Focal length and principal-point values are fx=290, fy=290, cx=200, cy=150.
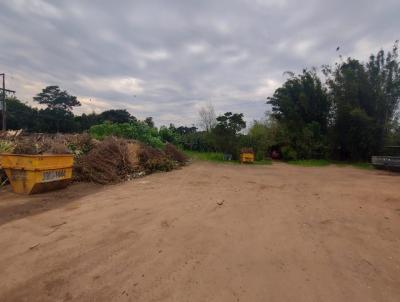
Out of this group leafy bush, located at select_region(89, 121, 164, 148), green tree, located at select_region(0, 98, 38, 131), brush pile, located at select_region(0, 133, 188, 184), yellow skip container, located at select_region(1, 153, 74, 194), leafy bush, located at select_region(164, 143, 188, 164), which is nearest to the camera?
yellow skip container, located at select_region(1, 153, 74, 194)

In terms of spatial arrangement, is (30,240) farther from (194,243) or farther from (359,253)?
(359,253)

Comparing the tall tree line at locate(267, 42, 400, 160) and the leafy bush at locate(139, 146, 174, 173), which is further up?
the tall tree line at locate(267, 42, 400, 160)

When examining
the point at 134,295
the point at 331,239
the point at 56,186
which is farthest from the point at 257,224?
the point at 56,186

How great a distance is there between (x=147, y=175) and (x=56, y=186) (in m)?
2.77

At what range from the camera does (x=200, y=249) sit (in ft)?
9.34

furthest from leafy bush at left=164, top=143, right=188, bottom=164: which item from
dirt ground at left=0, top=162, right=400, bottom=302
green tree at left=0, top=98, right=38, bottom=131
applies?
green tree at left=0, top=98, right=38, bottom=131

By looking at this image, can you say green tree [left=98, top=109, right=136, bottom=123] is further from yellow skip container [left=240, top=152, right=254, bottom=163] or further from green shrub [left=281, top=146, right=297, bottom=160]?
yellow skip container [left=240, top=152, right=254, bottom=163]

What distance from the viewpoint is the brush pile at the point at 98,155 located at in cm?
702

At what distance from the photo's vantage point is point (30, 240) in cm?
311

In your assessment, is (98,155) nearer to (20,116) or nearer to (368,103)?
(368,103)

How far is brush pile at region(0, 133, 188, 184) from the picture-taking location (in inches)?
276

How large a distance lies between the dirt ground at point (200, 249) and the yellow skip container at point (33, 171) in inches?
25.2

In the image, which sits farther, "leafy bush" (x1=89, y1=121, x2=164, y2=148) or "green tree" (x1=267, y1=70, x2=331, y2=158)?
"green tree" (x1=267, y1=70, x2=331, y2=158)

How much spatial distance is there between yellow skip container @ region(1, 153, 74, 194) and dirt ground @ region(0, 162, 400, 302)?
0.64m
